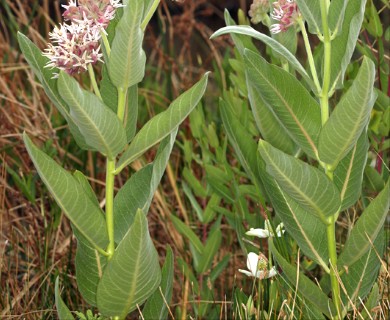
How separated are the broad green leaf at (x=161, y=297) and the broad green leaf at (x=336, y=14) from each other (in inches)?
22.0

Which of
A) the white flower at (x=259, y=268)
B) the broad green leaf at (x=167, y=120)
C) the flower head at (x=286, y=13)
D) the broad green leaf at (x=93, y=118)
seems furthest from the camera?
the white flower at (x=259, y=268)

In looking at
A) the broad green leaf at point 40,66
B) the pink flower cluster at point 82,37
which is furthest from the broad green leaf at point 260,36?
the broad green leaf at point 40,66

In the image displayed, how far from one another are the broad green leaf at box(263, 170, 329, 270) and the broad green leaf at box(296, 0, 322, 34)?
312 mm

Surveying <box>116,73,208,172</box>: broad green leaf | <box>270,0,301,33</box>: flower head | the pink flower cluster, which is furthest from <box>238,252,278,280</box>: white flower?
the pink flower cluster

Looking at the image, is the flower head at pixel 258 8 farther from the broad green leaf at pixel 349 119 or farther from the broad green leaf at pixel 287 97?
the broad green leaf at pixel 349 119

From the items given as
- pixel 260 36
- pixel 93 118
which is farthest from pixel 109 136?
pixel 260 36

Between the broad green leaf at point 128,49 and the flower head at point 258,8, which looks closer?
the broad green leaf at point 128,49

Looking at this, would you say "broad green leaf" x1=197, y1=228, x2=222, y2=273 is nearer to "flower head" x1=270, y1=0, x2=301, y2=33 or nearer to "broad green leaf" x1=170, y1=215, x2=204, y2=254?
"broad green leaf" x1=170, y1=215, x2=204, y2=254

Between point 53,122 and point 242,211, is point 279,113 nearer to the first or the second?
point 242,211

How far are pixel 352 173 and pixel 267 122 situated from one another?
23 cm

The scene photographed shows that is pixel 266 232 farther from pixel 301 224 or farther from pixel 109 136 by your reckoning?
pixel 109 136

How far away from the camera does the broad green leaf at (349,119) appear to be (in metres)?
1.45

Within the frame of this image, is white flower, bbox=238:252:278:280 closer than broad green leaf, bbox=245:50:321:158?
No

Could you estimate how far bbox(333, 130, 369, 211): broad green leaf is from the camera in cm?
162
